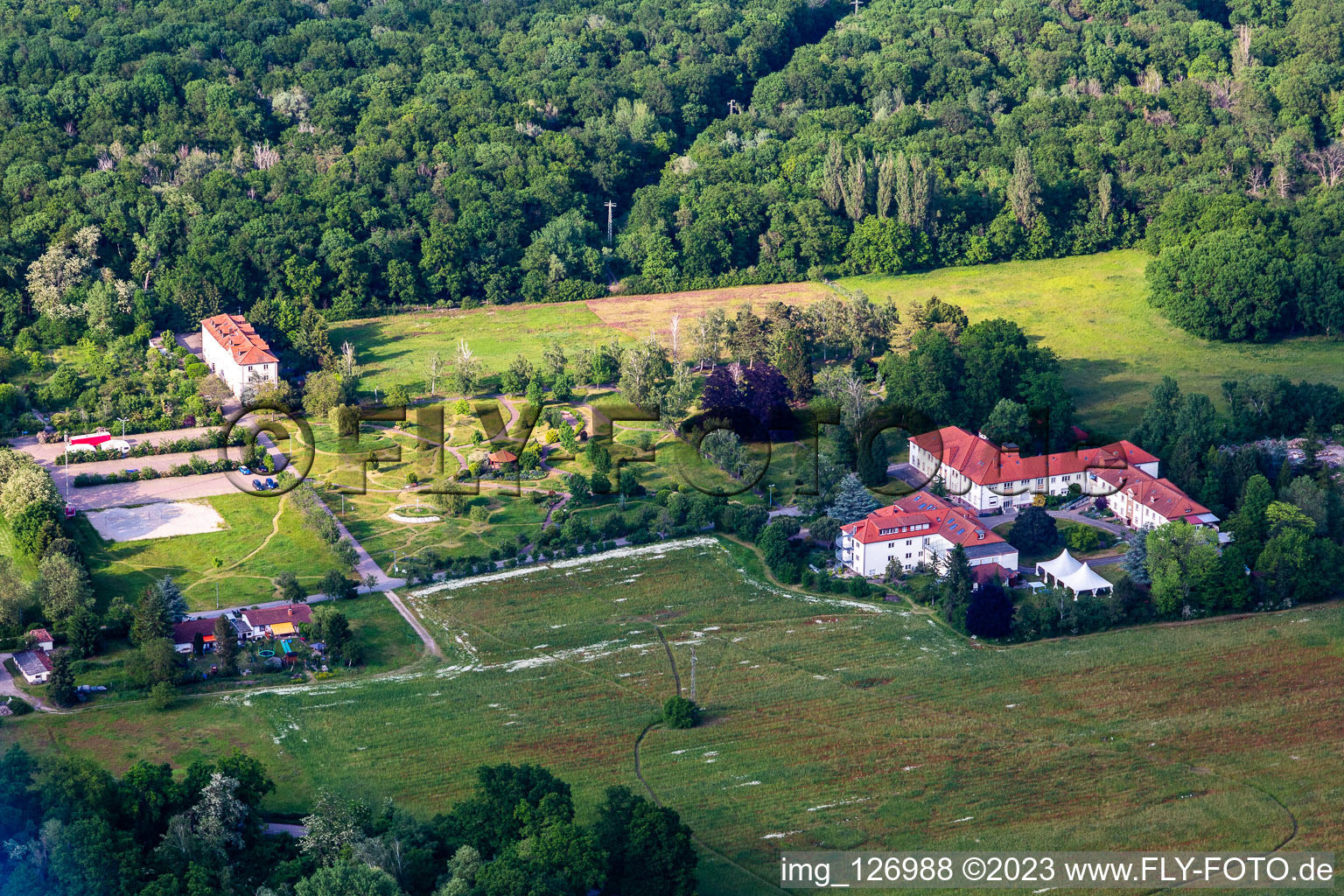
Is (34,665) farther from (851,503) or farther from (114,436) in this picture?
(851,503)

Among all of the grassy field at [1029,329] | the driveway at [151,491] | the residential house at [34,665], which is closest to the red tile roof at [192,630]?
the residential house at [34,665]

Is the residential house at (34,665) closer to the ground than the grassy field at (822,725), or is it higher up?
higher up

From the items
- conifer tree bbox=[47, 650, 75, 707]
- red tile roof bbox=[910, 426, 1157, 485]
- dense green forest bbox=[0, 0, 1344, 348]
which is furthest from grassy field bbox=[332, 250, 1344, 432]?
conifer tree bbox=[47, 650, 75, 707]

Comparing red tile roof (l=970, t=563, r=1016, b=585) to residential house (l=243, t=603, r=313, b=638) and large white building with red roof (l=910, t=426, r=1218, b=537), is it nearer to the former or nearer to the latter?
large white building with red roof (l=910, t=426, r=1218, b=537)

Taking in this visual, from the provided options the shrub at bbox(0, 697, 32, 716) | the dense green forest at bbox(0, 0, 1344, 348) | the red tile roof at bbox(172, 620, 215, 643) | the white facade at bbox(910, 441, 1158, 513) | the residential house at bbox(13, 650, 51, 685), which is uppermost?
the dense green forest at bbox(0, 0, 1344, 348)

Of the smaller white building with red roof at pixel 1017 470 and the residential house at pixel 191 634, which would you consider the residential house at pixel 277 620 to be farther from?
the smaller white building with red roof at pixel 1017 470

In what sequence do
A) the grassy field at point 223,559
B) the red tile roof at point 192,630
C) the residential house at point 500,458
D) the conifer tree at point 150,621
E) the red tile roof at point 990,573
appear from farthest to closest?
the residential house at point 500,458 < the red tile roof at point 990,573 < the grassy field at point 223,559 < the red tile roof at point 192,630 < the conifer tree at point 150,621
